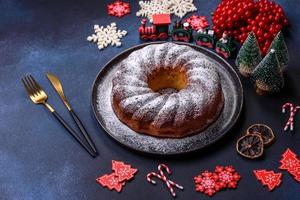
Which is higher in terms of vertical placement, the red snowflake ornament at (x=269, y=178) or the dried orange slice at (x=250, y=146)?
the dried orange slice at (x=250, y=146)

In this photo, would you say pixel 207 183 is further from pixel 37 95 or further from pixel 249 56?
pixel 37 95

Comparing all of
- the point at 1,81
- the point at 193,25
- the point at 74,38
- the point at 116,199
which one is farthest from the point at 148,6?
the point at 116,199

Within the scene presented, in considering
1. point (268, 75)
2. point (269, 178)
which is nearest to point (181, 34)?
point (268, 75)

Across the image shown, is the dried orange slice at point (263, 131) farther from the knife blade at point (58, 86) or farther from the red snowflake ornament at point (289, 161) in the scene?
the knife blade at point (58, 86)

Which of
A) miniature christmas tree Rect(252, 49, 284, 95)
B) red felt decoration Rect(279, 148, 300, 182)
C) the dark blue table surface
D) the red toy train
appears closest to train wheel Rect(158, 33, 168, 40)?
the red toy train

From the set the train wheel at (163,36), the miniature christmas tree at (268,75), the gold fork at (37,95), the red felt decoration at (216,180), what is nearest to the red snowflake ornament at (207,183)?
the red felt decoration at (216,180)

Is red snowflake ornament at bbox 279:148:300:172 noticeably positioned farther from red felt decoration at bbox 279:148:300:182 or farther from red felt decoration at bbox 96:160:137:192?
red felt decoration at bbox 96:160:137:192

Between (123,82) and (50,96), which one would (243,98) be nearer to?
(123,82)
